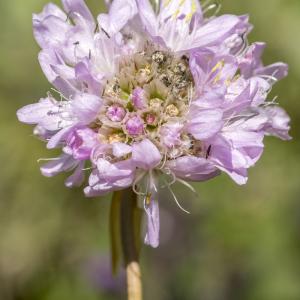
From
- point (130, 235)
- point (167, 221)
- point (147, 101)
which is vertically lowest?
point (167, 221)

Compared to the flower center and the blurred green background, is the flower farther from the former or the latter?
the blurred green background

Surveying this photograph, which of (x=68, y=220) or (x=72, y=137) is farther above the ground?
(x=72, y=137)

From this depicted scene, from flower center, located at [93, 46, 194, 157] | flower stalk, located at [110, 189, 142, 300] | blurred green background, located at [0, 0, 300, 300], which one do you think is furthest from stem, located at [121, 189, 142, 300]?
blurred green background, located at [0, 0, 300, 300]

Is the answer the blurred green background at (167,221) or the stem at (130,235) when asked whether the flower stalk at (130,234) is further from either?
the blurred green background at (167,221)

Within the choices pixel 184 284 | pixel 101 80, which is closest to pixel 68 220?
pixel 184 284

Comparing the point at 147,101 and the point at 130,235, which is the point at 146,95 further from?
the point at 130,235

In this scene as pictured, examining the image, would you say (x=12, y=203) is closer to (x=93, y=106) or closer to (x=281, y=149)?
(x=281, y=149)

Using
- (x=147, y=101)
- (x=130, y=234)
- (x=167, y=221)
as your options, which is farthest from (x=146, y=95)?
(x=167, y=221)
